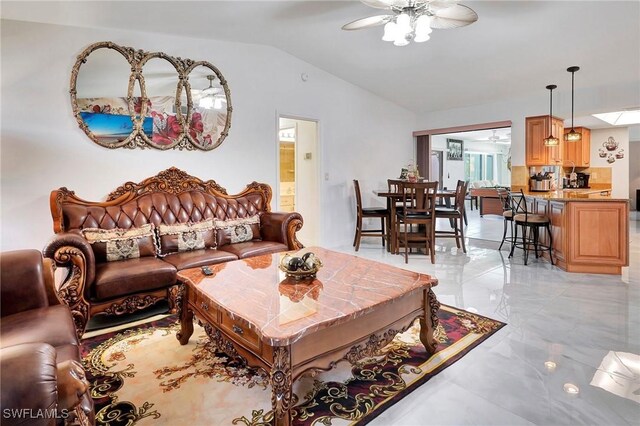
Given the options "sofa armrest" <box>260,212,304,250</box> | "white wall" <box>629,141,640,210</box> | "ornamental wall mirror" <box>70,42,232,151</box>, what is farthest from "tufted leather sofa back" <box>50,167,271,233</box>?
"white wall" <box>629,141,640,210</box>

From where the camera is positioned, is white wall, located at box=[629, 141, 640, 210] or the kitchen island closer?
the kitchen island

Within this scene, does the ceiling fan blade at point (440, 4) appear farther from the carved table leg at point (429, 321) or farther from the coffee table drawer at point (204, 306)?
the coffee table drawer at point (204, 306)

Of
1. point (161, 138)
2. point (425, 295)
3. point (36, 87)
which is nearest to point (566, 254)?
point (425, 295)

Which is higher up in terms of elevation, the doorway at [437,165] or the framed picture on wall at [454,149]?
the framed picture on wall at [454,149]

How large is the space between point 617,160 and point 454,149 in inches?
197

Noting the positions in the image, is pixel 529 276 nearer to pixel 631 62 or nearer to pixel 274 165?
pixel 631 62

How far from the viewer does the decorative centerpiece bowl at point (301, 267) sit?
217 cm

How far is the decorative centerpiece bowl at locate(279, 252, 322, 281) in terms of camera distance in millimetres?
2170

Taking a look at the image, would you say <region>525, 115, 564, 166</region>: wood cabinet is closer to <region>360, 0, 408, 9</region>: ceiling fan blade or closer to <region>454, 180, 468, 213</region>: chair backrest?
<region>454, 180, 468, 213</region>: chair backrest

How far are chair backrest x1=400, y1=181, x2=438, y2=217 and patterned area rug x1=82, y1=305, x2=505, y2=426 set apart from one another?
2346mm

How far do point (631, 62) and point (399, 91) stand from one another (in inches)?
121

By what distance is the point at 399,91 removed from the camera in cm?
609

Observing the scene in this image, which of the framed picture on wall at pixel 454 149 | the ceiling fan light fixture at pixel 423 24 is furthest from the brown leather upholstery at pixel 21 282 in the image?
the framed picture on wall at pixel 454 149

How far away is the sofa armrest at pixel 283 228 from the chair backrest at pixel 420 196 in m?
1.62
